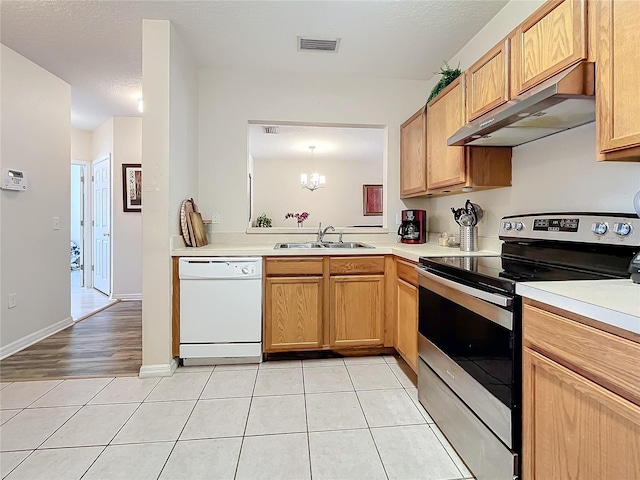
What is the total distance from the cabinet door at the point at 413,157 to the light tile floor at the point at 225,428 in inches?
60.0

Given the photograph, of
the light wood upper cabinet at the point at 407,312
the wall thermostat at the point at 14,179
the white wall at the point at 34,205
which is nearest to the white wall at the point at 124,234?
the white wall at the point at 34,205

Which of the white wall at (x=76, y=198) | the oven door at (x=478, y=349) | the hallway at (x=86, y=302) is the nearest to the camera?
the oven door at (x=478, y=349)

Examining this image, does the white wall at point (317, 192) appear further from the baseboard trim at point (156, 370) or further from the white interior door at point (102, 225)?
the baseboard trim at point (156, 370)

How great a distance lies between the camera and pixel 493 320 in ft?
4.10

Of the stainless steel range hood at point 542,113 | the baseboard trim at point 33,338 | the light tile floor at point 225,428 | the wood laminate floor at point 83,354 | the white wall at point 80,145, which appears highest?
the white wall at point 80,145

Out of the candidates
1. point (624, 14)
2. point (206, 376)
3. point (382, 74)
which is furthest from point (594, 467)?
point (382, 74)

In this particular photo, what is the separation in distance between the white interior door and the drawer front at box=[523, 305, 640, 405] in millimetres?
5087

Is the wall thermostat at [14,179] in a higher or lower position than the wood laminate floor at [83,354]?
higher

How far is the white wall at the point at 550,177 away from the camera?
1.43 meters

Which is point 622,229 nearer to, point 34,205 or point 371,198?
point 34,205

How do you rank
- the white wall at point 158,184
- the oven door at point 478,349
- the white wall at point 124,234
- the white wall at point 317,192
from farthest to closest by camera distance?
1. the white wall at point 317,192
2. the white wall at point 124,234
3. the white wall at point 158,184
4. the oven door at point 478,349

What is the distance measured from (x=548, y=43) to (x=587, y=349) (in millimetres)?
1266

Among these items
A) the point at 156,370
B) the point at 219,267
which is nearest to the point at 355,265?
the point at 219,267

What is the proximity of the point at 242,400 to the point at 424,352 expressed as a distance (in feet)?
3.62
